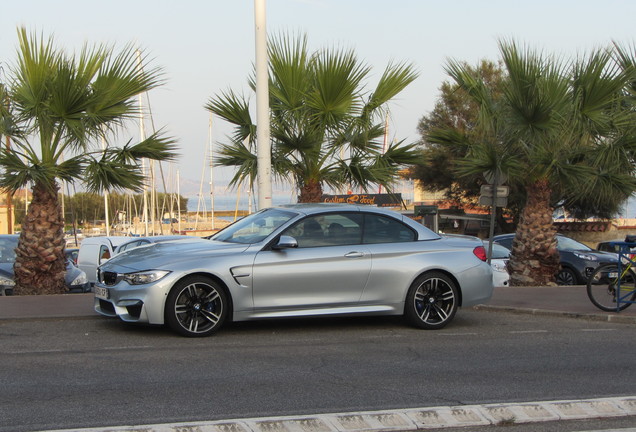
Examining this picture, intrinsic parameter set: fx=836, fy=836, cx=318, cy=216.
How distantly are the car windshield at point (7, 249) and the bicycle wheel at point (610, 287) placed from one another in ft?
37.4

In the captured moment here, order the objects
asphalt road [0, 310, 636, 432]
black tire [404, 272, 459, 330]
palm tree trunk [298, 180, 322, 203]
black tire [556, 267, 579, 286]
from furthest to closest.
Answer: black tire [556, 267, 579, 286]
palm tree trunk [298, 180, 322, 203]
black tire [404, 272, 459, 330]
asphalt road [0, 310, 636, 432]

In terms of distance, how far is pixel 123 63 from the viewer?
48.8ft

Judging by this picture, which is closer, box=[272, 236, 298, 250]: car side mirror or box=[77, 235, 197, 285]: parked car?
box=[272, 236, 298, 250]: car side mirror

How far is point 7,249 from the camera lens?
17516mm

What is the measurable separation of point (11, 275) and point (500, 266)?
10.8 m

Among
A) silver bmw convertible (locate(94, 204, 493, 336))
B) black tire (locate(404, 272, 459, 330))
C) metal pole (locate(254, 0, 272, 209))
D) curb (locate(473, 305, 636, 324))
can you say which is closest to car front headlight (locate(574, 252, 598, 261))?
curb (locate(473, 305, 636, 324))

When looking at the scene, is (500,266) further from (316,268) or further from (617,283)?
(316,268)

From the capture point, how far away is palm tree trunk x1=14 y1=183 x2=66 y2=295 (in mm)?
14828

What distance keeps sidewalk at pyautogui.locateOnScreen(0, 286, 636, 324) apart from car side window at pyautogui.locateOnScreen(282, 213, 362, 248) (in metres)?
2.97

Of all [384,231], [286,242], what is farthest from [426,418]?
[384,231]

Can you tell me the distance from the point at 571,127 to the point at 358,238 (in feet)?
27.3

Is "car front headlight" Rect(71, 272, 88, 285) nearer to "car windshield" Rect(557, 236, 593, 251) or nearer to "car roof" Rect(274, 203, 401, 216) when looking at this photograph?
"car roof" Rect(274, 203, 401, 216)

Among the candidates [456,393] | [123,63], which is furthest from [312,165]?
[456,393]

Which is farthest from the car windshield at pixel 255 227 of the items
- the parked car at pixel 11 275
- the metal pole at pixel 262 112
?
the parked car at pixel 11 275
